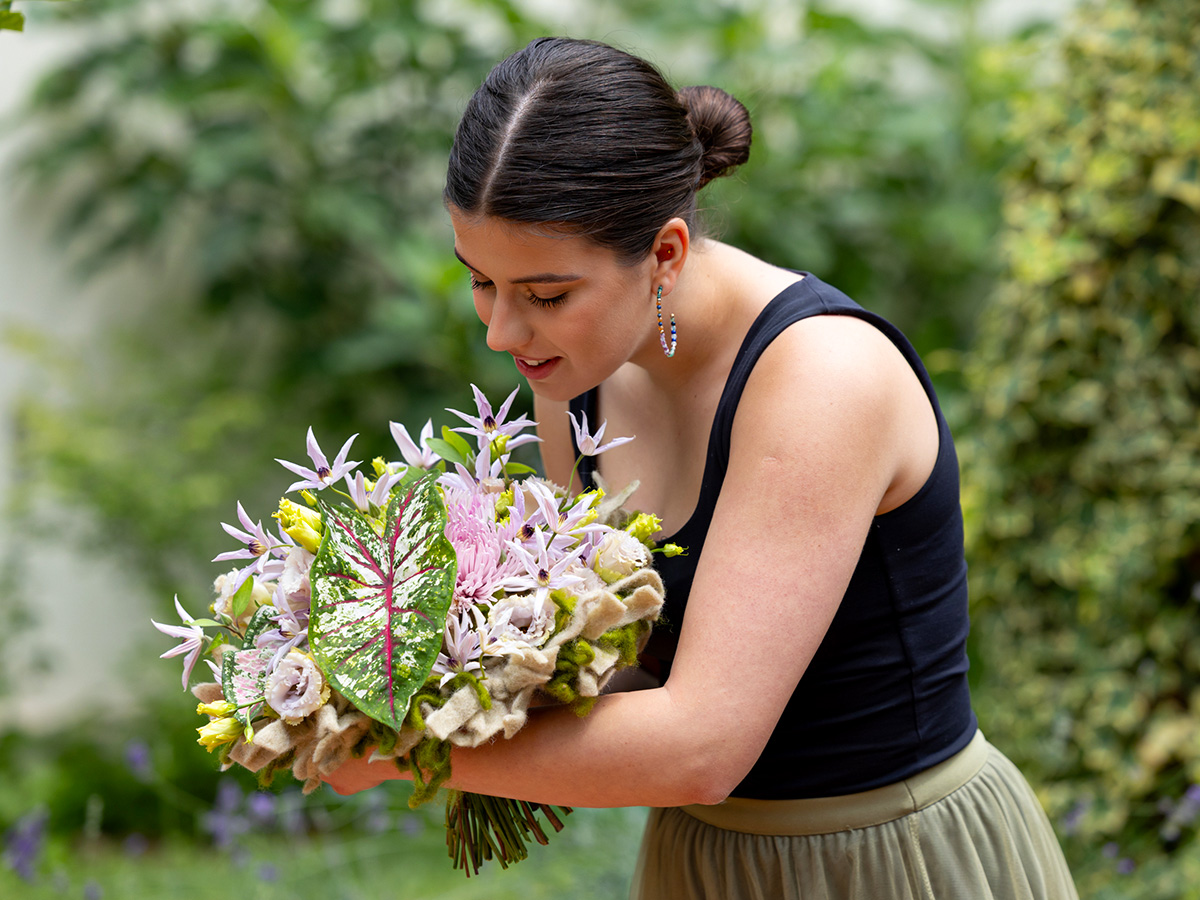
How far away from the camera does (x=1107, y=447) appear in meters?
2.64

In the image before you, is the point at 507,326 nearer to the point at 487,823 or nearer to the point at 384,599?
the point at 384,599

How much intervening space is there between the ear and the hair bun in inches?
4.3

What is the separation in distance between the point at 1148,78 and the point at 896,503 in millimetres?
1948

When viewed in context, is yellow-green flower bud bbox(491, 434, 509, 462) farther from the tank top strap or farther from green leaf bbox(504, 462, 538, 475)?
the tank top strap

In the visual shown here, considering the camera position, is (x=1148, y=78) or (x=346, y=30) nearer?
(x=1148, y=78)

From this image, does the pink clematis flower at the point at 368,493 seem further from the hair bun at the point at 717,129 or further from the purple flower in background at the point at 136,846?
the purple flower in background at the point at 136,846

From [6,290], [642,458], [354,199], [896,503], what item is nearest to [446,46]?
[354,199]

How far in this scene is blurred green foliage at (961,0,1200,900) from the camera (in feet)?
8.36

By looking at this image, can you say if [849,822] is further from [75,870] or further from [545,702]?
→ [75,870]

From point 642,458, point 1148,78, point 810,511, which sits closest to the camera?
point 810,511

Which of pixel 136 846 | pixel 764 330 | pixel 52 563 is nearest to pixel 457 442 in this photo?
pixel 764 330

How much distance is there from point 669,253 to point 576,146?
185 millimetres

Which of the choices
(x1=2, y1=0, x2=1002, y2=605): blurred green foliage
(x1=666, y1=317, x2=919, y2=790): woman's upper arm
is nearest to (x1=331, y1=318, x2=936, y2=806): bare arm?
(x1=666, y1=317, x2=919, y2=790): woman's upper arm

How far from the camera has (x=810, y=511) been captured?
1.08 m
